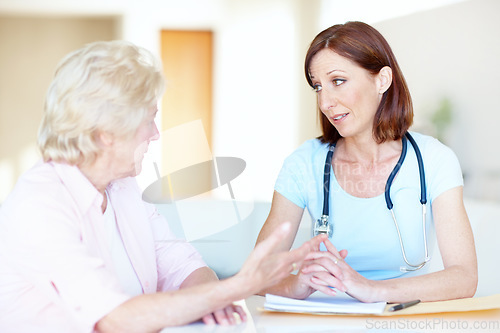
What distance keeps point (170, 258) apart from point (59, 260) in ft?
1.34

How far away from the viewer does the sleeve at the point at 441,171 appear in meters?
1.45

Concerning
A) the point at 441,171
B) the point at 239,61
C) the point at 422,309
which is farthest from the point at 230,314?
the point at 239,61

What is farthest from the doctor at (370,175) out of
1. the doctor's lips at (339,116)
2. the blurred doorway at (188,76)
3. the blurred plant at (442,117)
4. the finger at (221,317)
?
the blurred doorway at (188,76)

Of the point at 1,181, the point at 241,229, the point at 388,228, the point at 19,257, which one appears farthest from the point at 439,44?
the point at 1,181

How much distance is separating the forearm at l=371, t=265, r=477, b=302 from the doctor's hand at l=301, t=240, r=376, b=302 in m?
0.03

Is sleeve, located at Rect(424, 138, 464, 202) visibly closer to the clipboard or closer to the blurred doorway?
Answer: the clipboard

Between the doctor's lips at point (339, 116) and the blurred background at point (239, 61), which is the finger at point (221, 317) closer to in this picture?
the doctor's lips at point (339, 116)

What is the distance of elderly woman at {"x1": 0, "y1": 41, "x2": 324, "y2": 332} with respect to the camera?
3.01 feet

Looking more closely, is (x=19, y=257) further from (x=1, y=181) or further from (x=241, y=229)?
(x=1, y=181)

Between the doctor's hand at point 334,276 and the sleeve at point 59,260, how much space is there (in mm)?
443

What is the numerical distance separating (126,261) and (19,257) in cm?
27

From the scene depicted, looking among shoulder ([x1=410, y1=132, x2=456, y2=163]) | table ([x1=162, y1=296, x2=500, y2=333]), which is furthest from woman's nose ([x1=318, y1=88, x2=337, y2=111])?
table ([x1=162, y1=296, x2=500, y2=333])

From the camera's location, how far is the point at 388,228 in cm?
155

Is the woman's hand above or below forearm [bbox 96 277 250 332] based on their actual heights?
above
